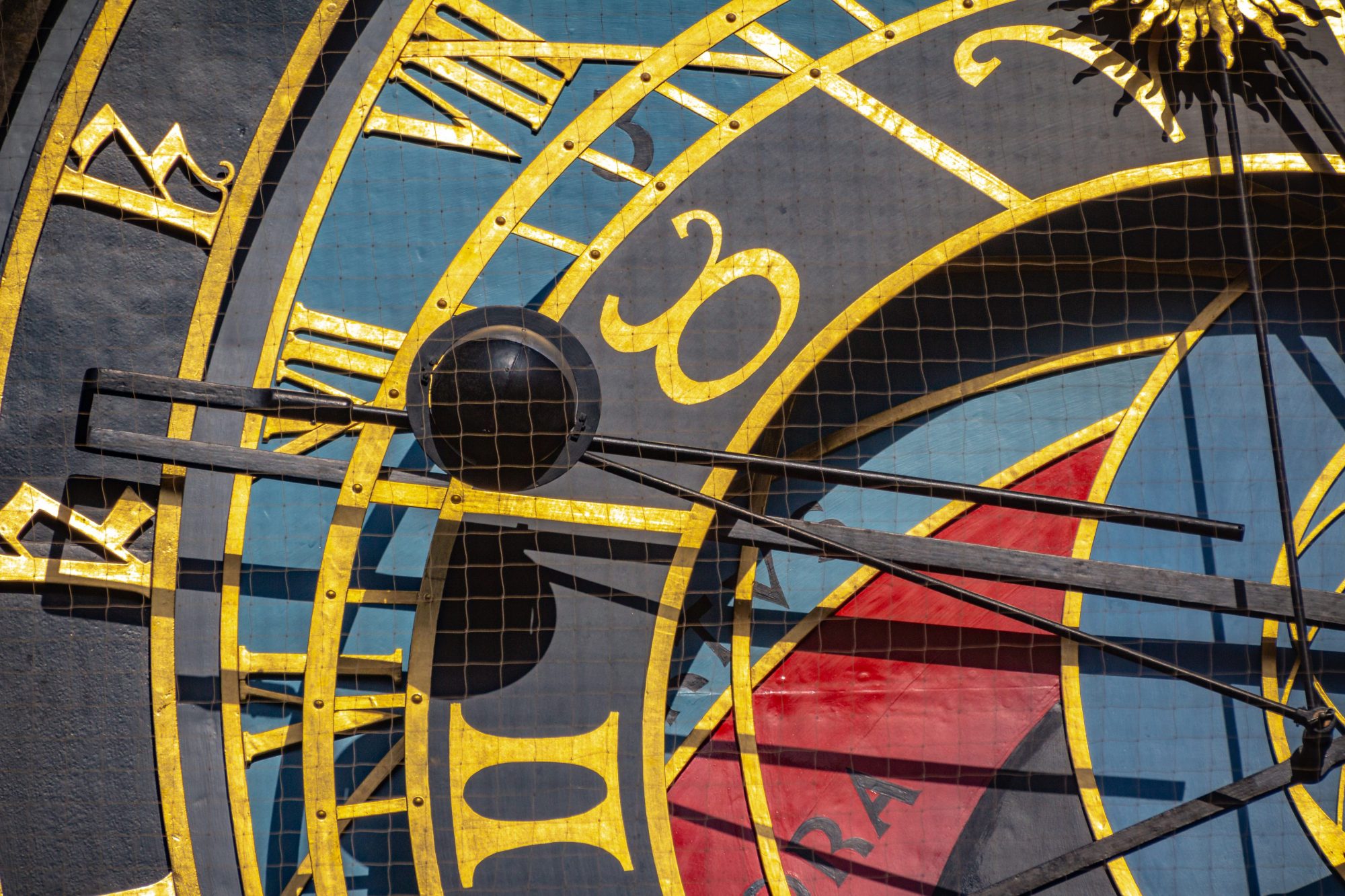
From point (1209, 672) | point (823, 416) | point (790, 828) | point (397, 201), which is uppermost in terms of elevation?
point (397, 201)

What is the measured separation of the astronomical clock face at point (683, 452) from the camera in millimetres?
2150

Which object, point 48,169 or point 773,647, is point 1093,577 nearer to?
point 773,647

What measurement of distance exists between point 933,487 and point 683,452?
1.34ft

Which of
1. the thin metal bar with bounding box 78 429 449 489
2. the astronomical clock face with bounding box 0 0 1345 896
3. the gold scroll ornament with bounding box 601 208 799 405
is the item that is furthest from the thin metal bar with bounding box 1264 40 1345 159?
the thin metal bar with bounding box 78 429 449 489

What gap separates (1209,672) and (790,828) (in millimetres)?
780

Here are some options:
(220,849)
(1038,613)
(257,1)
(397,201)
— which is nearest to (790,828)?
(1038,613)

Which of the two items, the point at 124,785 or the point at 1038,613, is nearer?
the point at 124,785

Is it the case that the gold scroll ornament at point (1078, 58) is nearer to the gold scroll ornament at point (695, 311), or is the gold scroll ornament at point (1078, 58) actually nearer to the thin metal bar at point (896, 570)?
the gold scroll ornament at point (695, 311)

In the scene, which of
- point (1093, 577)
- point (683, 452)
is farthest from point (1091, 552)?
point (683, 452)

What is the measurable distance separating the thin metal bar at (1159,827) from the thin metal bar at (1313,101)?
1.02 m

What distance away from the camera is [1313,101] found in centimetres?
226

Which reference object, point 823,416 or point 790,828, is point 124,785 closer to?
point 790,828

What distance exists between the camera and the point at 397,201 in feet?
7.63

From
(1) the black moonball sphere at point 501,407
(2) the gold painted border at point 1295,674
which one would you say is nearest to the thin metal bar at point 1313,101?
(2) the gold painted border at point 1295,674
